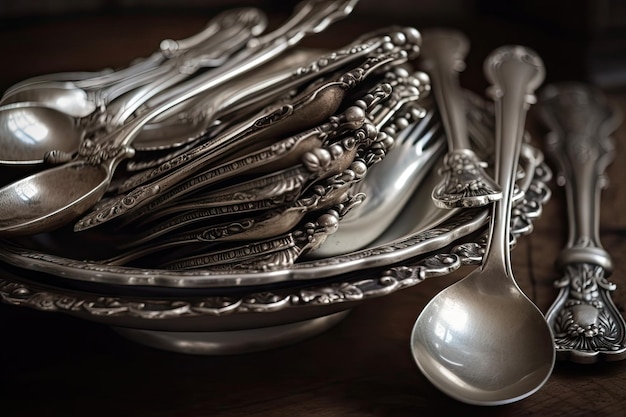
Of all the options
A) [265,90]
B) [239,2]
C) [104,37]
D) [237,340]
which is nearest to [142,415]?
[237,340]

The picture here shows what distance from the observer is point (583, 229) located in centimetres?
46

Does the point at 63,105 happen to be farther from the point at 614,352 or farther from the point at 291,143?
the point at 614,352

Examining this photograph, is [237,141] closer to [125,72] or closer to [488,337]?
[488,337]

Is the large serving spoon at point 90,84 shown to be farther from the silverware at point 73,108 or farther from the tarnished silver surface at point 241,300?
the tarnished silver surface at point 241,300

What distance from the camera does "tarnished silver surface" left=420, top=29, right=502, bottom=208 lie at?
37cm

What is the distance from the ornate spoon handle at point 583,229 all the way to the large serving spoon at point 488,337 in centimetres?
3

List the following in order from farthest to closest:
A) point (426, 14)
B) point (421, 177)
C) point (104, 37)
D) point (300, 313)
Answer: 1. point (426, 14)
2. point (104, 37)
3. point (421, 177)
4. point (300, 313)

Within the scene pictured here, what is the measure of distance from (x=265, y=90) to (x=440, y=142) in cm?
11

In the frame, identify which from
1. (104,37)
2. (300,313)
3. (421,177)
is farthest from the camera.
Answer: (104,37)

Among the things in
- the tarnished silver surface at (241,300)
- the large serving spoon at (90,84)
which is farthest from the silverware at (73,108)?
the tarnished silver surface at (241,300)

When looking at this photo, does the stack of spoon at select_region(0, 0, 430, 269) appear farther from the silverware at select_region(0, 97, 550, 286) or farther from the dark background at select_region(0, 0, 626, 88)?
the dark background at select_region(0, 0, 626, 88)

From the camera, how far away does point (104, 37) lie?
82 centimetres

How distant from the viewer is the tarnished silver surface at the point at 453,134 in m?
0.37

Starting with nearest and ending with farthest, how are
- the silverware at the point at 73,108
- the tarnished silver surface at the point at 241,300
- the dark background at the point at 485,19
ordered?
the tarnished silver surface at the point at 241,300 < the silverware at the point at 73,108 < the dark background at the point at 485,19
